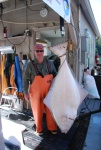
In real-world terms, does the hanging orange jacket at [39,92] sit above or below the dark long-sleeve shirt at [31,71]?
below

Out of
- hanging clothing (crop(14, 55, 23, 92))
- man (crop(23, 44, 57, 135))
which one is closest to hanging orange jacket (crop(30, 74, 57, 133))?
man (crop(23, 44, 57, 135))

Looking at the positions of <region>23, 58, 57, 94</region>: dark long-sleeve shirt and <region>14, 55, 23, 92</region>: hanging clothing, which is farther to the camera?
<region>14, 55, 23, 92</region>: hanging clothing

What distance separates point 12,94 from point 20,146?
2.13m

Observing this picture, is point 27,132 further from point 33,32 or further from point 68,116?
point 33,32

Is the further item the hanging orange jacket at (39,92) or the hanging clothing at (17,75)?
the hanging clothing at (17,75)

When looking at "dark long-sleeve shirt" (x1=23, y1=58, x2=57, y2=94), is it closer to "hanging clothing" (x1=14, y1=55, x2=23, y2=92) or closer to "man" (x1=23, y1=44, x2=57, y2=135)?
"man" (x1=23, y1=44, x2=57, y2=135)

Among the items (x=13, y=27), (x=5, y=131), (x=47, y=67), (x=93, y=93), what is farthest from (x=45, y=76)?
(x=13, y=27)

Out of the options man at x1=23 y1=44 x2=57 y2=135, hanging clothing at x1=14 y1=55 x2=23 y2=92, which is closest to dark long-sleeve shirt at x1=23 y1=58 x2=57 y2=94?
man at x1=23 y1=44 x2=57 y2=135

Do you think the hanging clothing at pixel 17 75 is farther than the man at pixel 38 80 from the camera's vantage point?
Yes

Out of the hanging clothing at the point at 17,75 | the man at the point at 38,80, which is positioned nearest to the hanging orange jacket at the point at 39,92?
the man at the point at 38,80

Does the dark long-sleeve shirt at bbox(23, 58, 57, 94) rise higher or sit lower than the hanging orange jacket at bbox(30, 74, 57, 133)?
higher

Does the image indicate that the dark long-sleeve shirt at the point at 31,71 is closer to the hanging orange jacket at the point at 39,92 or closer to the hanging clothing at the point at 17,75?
the hanging orange jacket at the point at 39,92

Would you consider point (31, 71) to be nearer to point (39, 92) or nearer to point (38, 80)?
point (38, 80)

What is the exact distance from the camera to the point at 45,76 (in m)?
2.76
